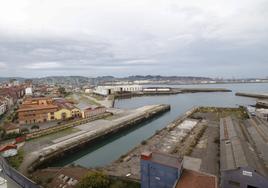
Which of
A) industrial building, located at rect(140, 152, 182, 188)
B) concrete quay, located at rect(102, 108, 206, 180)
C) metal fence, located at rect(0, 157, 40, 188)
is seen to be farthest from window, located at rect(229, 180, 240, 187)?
metal fence, located at rect(0, 157, 40, 188)

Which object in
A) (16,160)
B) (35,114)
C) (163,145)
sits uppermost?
(35,114)

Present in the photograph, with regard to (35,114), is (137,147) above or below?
below

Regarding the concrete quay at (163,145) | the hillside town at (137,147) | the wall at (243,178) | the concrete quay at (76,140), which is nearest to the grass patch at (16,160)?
the hillside town at (137,147)

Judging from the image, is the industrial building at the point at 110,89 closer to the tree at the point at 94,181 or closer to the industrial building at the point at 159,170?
the tree at the point at 94,181

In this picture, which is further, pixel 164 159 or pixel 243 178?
pixel 243 178

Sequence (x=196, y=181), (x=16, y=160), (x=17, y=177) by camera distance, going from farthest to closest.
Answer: (x=16, y=160) → (x=17, y=177) → (x=196, y=181)

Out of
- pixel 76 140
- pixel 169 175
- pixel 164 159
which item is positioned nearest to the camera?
pixel 169 175

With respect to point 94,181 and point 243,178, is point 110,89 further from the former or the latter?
point 243,178

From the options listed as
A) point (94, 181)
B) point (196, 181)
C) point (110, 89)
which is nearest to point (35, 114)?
point (94, 181)

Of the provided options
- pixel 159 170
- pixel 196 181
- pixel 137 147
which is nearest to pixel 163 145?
pixel 137 147

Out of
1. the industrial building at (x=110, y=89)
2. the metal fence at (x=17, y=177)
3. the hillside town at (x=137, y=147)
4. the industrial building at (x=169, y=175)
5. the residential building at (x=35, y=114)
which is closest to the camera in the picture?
the industrial building at (x=169, y=175)

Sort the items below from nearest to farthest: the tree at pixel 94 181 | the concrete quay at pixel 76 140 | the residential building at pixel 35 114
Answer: the tree at pixel 94 181 < the concrete quay at pixel 76 140 < the residential building at pixel 35 114
